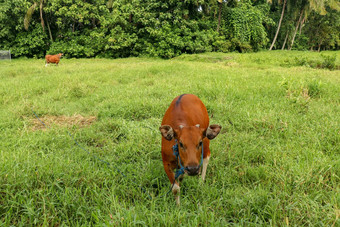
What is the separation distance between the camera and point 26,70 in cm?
1097

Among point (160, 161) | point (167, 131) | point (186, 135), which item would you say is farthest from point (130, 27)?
point (186, 135)

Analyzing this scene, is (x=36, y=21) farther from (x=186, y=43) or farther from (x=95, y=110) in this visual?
(x=95, y=110)

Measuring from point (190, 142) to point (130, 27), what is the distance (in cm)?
1888

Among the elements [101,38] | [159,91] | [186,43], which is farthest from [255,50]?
[159,91]

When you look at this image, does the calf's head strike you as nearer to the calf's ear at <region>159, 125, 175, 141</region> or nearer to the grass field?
the calf's ear at <region>159, 125, 175, 141</region>

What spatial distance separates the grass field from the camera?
216 centimetres

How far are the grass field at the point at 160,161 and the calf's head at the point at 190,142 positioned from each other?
434 mm

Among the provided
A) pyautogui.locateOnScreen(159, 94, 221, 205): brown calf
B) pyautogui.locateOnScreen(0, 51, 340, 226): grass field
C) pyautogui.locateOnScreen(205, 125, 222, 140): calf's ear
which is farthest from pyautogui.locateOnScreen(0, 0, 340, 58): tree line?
pyautogui.locateOnScreen(205, 125, 222, 140): calf's ear

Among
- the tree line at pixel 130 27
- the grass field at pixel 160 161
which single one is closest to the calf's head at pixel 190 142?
the grass field at pixel 160 161

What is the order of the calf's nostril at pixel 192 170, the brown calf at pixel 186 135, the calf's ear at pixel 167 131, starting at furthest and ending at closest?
the calf's ear at pixel 167 131, the brown calf at pixel 186 135, the calf's nostril at pixel 192 170

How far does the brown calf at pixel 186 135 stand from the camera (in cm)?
220

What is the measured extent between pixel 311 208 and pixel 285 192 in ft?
0.81

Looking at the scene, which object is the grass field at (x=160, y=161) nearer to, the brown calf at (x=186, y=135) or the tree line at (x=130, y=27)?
the brown calf at (x=186, y=135)

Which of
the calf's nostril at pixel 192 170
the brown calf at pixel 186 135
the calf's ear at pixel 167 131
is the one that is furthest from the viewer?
the calf's ear at pixel 167 131
